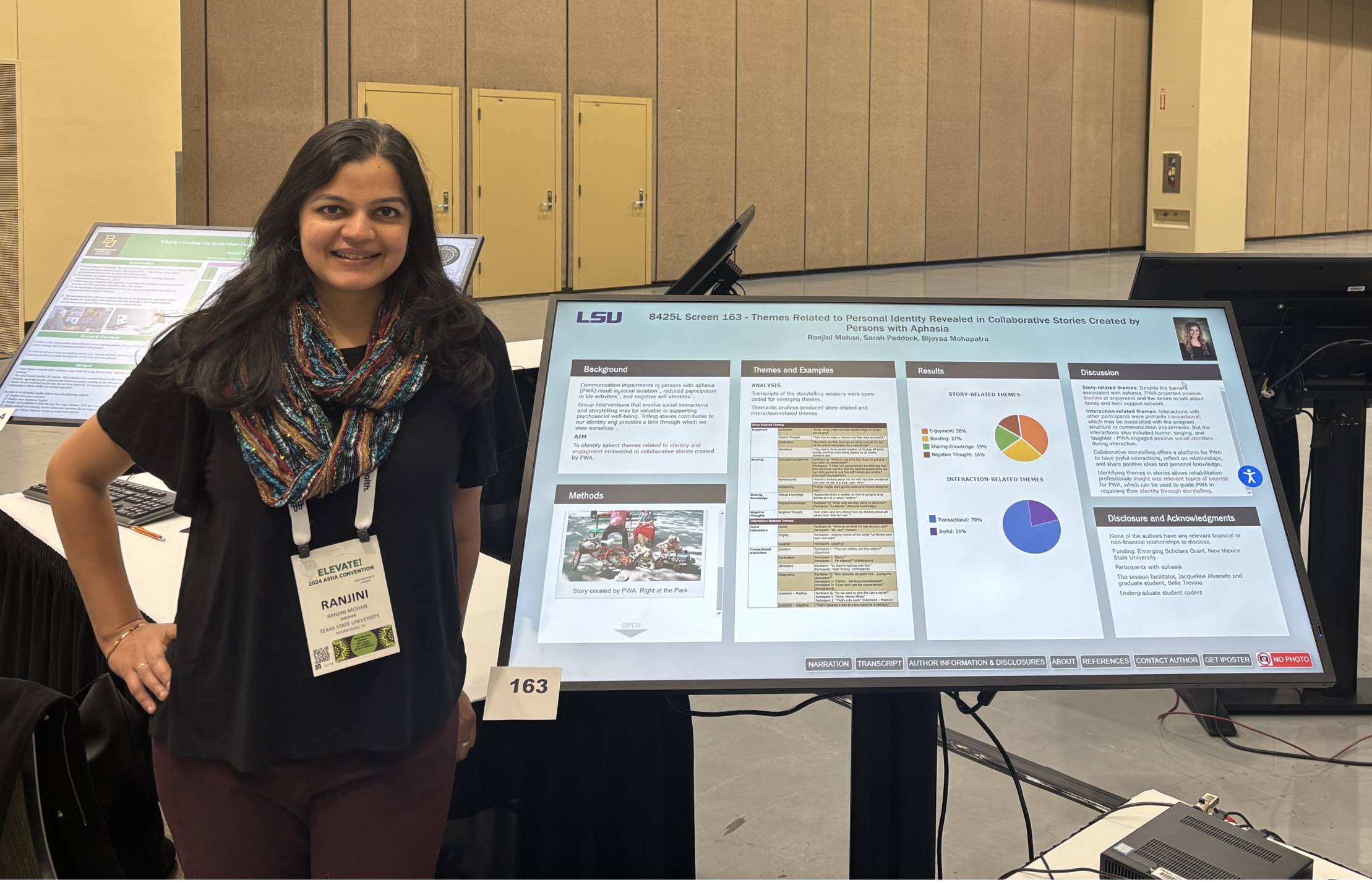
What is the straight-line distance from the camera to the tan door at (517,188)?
36.8ft

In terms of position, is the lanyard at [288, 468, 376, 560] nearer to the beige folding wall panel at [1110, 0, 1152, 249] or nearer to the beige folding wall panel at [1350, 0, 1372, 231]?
the beige folding wall panel at [1110, 0, 1152, 249]

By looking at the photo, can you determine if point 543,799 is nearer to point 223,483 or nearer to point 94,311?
point 223,483

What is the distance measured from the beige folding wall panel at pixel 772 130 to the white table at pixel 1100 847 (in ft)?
38.4

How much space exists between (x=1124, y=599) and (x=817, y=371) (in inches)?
18.3

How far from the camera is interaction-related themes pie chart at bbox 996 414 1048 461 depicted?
1440mm

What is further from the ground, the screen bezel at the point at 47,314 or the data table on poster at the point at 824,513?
the screen bezel at the point at 47,314

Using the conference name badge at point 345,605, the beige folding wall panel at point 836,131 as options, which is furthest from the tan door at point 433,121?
the conference name badge at point 345,605

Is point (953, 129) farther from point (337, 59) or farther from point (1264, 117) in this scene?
point (337, 59)

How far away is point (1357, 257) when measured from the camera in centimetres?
301

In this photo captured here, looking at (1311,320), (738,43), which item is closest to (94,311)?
(1311,320)

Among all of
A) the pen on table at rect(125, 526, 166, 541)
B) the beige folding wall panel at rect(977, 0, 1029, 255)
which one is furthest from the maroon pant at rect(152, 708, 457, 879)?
the beige folding wall panel at rect(977, 0, 1029, 255)

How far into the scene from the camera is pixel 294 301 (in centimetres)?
157

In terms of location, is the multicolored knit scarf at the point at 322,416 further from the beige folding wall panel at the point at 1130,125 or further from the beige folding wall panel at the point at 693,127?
the beige folding wall panel at the point at 1130,125

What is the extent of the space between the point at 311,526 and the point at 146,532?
133 cm
